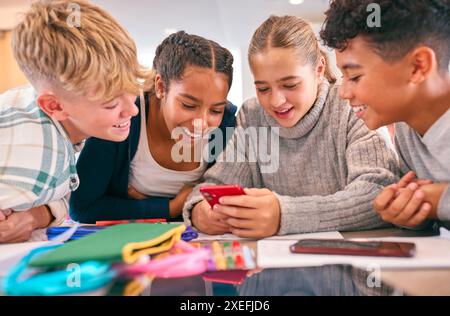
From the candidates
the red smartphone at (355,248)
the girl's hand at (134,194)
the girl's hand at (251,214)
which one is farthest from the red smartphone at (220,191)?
the girl's hand at (134,194)

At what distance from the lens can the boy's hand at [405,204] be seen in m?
0.64

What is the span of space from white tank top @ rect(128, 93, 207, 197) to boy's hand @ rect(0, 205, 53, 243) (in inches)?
7.2

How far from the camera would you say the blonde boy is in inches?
25.8

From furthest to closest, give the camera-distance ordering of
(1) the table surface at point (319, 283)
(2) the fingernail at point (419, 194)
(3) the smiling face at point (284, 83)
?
(3) the smiling face at point (284, 83) → (2) the fingernail at point (419, 194) → (1) the table surface at point (319, 283)

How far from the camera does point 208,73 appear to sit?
82 cm

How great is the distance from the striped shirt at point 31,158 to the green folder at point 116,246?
151 millimetres

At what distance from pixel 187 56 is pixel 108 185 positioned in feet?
0.93

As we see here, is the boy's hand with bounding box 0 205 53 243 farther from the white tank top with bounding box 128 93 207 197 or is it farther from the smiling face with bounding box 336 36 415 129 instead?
the smiling face with bounding box 336 36 415 129

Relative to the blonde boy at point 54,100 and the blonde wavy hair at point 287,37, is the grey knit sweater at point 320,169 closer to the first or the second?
the blonde wavy hair at point 287,37

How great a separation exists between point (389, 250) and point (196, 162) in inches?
17.4

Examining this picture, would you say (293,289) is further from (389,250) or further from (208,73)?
(208,73)

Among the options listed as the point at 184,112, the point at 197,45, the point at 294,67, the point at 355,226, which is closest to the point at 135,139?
the point at 184,112

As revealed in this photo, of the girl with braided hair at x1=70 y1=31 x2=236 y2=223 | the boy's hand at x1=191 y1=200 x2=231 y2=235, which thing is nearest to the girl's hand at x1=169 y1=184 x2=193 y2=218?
the girl with braided hair at x1=70 y1=31 x2=236 y2=223
